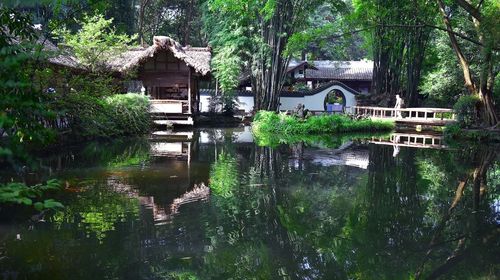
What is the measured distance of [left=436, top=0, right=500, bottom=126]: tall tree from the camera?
12812 mm

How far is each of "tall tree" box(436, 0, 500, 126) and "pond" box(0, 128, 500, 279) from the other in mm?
3674

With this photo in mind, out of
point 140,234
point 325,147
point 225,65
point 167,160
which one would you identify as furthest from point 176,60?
point 140,234

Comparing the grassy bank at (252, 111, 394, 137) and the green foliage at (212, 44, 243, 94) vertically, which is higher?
the green foliage at (212, 44, 243, 94)

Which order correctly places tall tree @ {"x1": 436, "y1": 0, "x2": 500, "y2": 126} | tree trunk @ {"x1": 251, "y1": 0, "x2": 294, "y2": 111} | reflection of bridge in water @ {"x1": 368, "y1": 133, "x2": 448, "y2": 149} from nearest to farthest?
tall tree @ {"x1": 436, "y1": 0, "x2": 500, "y2": 126}, reflection of bridge in water @ {"x1": 368, "y1": 133, "x2": 448, "y2": 149}, tree trunk @ {"x1": 251, "y1": 0, "x2": 294, "y2": 111}

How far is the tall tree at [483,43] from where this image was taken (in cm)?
1281

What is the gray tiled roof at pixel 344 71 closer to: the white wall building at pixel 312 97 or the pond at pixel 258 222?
the white wall building at pixel 312 97

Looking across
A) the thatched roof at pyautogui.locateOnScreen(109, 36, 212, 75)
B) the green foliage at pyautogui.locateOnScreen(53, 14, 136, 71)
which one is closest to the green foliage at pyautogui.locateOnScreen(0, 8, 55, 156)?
the green foliage at pyautogui.locateOnScreen(53, 14, 136, 71)

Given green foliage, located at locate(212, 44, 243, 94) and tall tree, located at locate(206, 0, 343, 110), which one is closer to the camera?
tall tree, located at locate(206, 0, 343, 110)

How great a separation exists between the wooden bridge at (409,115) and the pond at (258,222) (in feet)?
38.5

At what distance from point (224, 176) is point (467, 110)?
1371 centimetres

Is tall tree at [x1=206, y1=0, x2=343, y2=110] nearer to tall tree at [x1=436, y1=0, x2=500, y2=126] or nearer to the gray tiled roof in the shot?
tall tree at [x1=436, y1=0, x2=500, y2=126]

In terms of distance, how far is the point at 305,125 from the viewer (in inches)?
853

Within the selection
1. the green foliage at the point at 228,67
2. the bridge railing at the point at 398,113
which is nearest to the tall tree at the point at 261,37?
the green foliage at the point at 228,67

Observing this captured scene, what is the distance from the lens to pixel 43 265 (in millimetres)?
5008
